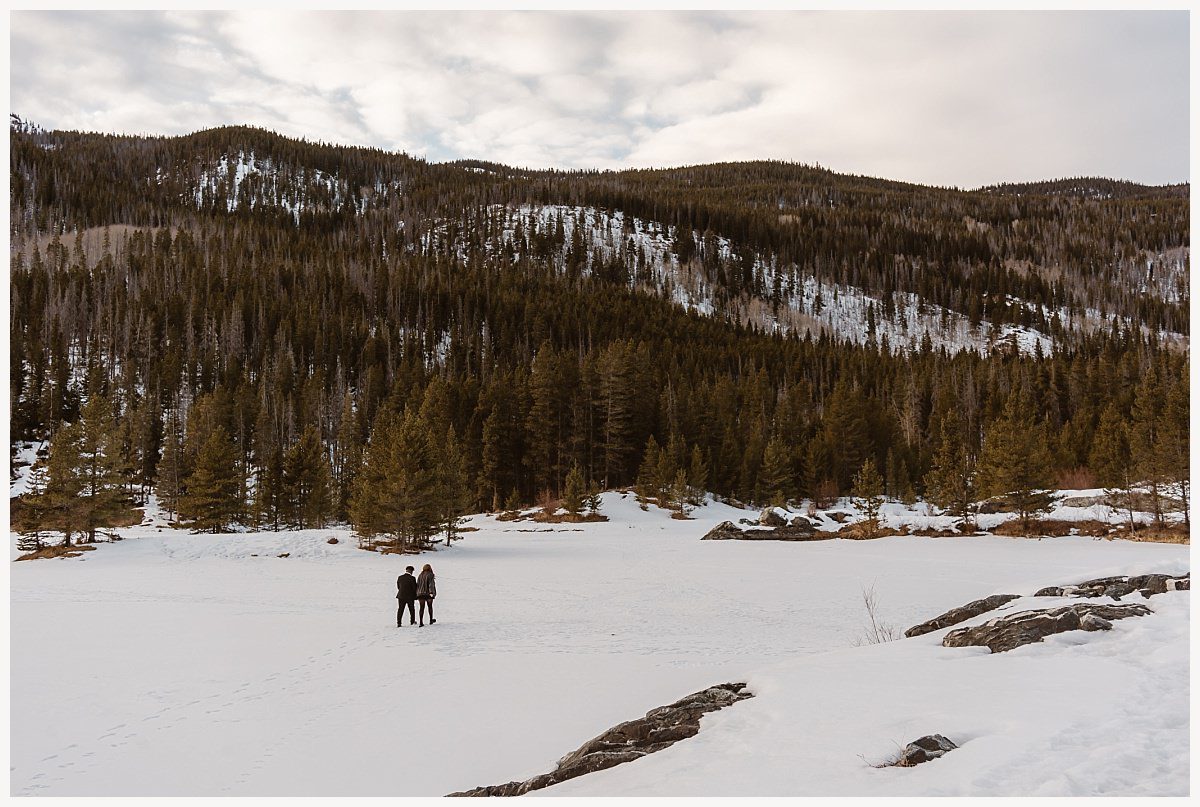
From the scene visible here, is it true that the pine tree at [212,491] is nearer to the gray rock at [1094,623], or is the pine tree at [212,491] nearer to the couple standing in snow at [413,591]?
the couple standing in snow at [413,591]

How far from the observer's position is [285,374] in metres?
94.6

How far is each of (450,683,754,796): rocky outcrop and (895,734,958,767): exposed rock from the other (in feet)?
7.09

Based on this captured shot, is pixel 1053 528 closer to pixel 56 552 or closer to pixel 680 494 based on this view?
pixel 680 494

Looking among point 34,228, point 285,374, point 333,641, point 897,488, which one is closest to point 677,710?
point 333,641

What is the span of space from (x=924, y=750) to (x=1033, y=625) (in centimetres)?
486

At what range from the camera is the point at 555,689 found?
1066 cm

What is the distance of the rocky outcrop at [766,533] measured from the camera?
40500 millimetres

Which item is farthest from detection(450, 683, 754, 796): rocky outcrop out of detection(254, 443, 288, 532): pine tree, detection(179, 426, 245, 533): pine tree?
detection(254, 443, 288, 532): pine tree

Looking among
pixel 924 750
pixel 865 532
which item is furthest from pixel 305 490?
pixel 924 750

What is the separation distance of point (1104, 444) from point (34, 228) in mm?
220018

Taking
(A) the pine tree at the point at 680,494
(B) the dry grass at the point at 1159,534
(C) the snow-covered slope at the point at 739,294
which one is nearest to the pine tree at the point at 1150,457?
(B) the dry grass at the point at 1159,534

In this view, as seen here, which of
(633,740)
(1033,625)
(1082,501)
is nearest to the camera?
(633,740)

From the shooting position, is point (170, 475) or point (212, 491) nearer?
point (212, 491)

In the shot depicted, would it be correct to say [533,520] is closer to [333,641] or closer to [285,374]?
[333,641]
